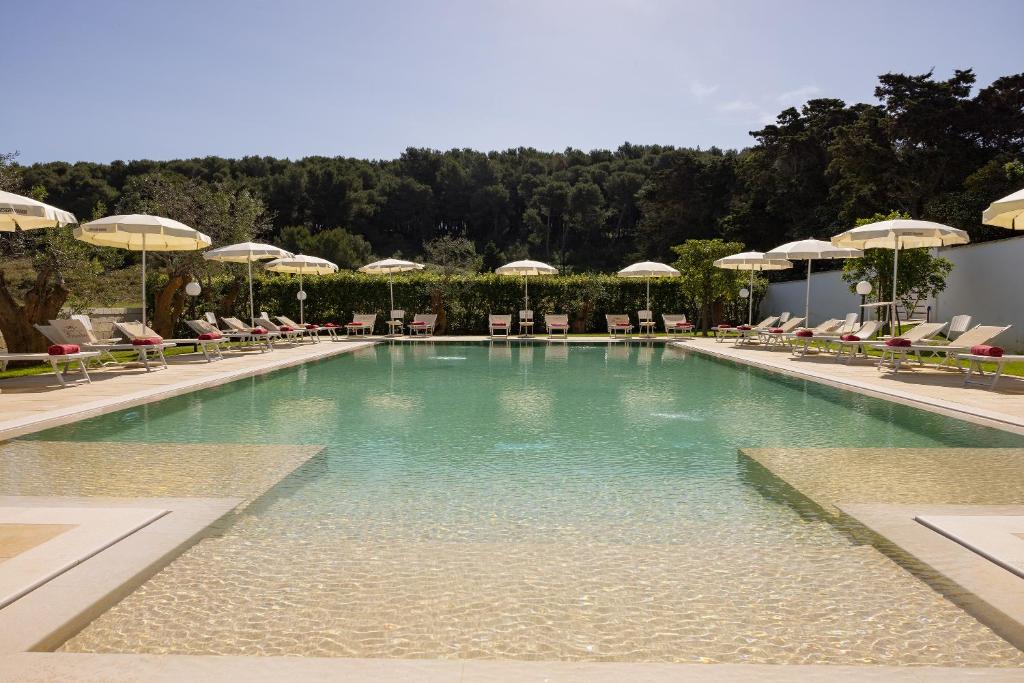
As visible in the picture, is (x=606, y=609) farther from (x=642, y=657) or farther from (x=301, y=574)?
(x=301, y=574)

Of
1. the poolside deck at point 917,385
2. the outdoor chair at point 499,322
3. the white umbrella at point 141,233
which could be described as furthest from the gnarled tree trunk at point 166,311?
the poolside deck at point 917,385

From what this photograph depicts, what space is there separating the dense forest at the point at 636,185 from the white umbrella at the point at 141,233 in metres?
5.19

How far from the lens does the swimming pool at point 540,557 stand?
94.7 inches

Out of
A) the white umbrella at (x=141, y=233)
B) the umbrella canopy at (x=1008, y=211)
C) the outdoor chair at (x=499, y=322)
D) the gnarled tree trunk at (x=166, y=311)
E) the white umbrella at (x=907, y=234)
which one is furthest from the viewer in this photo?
the outdoor chair at (x=499, y=322)

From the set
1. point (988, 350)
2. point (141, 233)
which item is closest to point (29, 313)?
point (141, 233)

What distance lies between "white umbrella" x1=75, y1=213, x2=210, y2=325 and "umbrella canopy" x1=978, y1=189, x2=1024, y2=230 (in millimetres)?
11944

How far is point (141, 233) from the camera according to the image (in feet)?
36.0

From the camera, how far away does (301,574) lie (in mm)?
2988

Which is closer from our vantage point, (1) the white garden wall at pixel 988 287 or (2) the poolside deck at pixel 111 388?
(2) the poolside deck at pixel 111 388

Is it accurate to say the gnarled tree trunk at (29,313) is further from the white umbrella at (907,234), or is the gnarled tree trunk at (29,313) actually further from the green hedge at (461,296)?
the white umbrella at (907,234)

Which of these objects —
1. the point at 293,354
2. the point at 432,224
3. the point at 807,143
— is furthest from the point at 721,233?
the point at 293,354

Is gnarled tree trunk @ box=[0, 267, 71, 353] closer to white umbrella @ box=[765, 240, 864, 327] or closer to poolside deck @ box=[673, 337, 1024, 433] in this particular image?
poolside deck @ box=[673, 337, 1024, 433]

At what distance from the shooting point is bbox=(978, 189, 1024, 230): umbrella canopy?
8.24 meters

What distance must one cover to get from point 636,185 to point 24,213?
46.4 m
